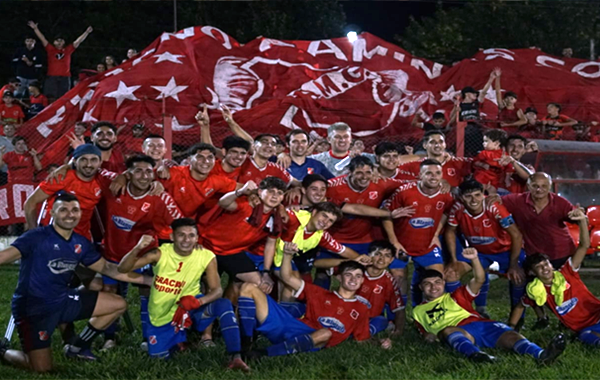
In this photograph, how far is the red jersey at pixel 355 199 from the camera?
7.89 meters

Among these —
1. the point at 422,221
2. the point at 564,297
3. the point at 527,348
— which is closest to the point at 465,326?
the point at 527,348

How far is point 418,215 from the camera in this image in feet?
25.6

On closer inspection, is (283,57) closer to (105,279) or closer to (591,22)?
(105,279)

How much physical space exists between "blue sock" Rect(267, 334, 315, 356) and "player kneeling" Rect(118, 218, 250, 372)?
52 cm

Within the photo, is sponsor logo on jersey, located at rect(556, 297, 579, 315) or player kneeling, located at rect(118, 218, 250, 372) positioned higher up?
player kneeling, located at rect(118, 218, 250, 372)

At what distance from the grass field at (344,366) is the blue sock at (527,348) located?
74 mm

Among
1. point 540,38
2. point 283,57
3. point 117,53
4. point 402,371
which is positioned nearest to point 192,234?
point 402,371

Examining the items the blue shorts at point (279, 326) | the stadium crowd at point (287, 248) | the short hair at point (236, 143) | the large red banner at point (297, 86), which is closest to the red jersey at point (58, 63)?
the large red banner at point (297, 86)

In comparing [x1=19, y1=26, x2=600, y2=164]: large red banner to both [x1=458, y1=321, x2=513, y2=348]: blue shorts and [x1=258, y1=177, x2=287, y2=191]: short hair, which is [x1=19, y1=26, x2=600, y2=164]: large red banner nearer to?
[x1=258, y1=177, x2=287, y2=191]: short hair

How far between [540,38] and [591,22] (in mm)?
2045

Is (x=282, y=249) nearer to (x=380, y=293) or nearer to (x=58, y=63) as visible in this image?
(x=380, y=293)

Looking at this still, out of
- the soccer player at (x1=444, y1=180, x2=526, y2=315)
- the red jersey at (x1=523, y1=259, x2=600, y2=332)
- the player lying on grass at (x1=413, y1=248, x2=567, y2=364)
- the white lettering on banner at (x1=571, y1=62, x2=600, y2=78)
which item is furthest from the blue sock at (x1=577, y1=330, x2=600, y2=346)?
the white lettering on banner at (x1=571, y1=62, x2=600, y2=78)

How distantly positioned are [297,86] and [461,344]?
886cm

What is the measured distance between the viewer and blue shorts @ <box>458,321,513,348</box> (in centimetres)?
668
